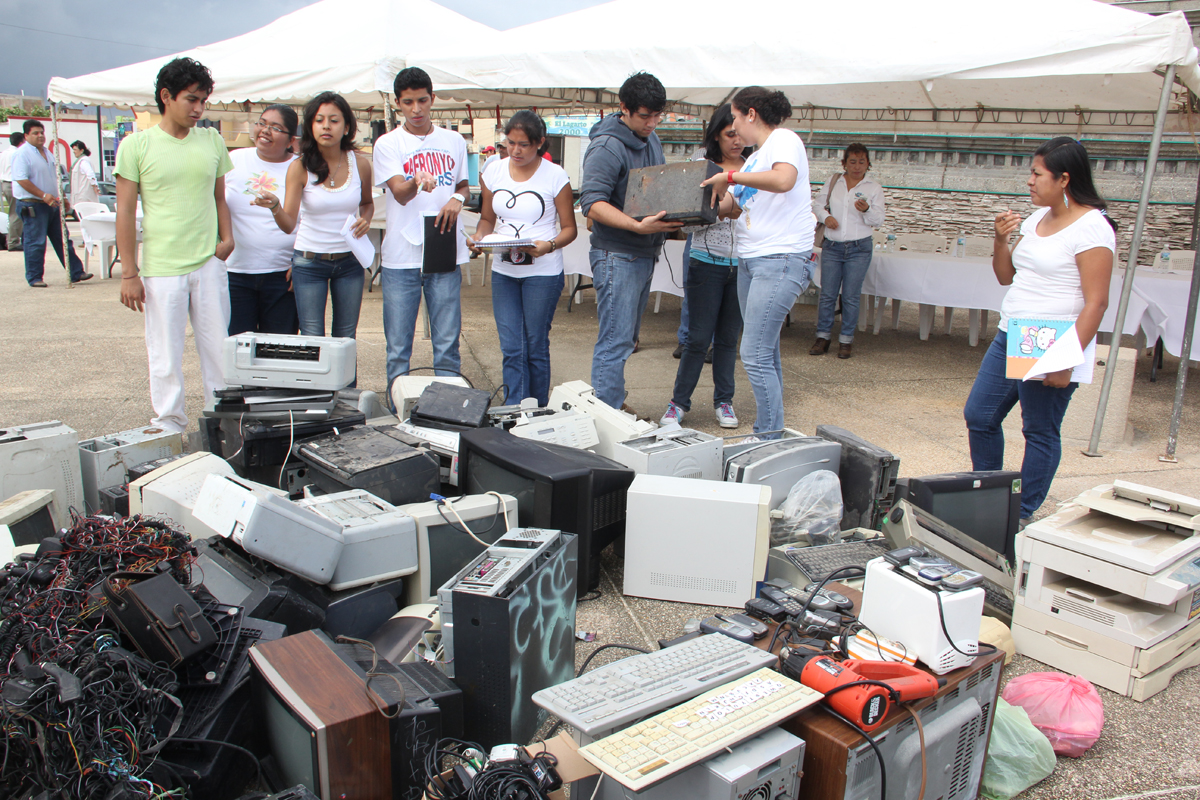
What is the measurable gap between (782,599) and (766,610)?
0.07 meters

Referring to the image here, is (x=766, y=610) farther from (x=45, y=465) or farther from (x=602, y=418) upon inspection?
(x=45, y=465)

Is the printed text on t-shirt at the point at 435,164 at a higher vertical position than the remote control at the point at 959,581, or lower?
higher

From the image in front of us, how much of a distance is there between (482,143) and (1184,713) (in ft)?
54.7

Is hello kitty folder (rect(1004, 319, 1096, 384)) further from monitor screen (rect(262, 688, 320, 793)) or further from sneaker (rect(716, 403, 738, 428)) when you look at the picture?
monitor screen (rect(262, 688, 320, 793))

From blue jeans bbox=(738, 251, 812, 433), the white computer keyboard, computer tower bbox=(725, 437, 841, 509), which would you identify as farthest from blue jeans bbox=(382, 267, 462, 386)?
the white computer keyboard

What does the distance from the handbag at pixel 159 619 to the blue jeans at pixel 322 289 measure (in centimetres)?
259

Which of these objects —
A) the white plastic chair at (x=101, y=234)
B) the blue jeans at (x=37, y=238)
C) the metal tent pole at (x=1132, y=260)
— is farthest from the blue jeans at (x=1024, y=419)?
the blue jeans at (x=37, y=238)

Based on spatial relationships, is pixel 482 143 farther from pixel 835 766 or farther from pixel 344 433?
pixel 835 766

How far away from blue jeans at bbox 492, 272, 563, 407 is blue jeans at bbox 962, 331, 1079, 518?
2165 mm

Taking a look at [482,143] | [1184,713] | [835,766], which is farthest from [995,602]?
[482,143]

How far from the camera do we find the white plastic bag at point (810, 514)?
331 centimetres

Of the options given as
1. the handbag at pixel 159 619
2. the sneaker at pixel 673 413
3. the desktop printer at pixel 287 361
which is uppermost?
the desktop printer at pixel 287 361

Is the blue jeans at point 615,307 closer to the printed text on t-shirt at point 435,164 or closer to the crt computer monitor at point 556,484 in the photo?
the printed text on t-shirt at point 435,164

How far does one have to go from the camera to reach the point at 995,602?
303 cm
